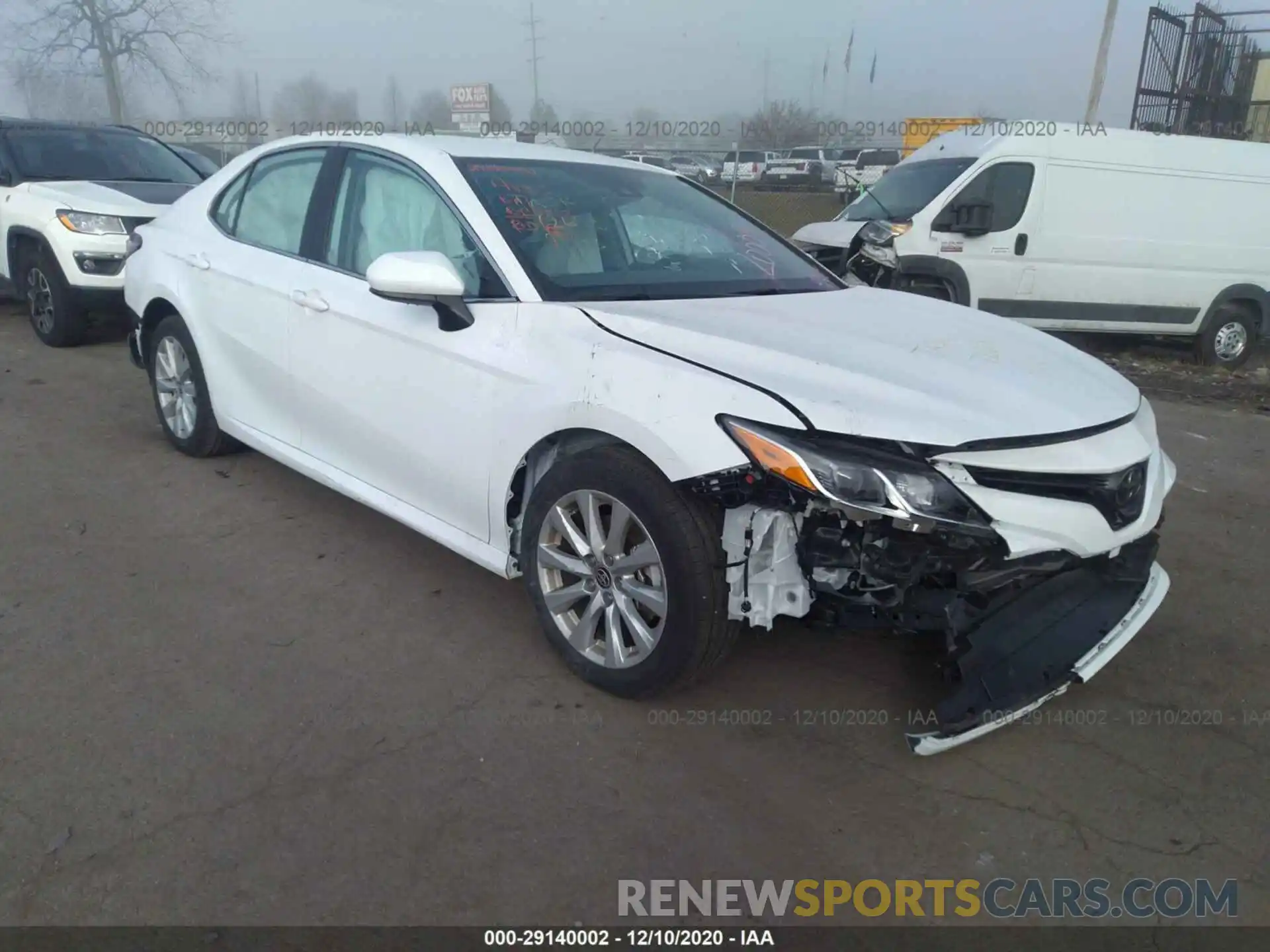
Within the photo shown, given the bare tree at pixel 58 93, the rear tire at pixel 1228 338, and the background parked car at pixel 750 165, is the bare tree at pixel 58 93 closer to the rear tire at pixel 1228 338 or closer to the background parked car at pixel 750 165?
the background parked car at pixel 750 165

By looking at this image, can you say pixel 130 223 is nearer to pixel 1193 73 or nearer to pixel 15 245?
pixel 15 245

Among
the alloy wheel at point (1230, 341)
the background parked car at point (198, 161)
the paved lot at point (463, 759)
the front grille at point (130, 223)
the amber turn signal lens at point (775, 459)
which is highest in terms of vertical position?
the background parked car at point (198, 161)

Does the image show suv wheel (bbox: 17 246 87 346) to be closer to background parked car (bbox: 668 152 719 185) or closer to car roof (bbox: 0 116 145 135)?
car roof (bbox: 0 116 145 135)

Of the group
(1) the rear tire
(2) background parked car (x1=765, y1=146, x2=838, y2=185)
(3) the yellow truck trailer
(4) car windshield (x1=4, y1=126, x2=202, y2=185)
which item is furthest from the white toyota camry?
(2) background parked car (x1=765, y1=146, x2=838, y2=185)

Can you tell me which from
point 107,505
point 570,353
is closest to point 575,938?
point 570,353

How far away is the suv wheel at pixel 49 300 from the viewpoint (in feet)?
25.0

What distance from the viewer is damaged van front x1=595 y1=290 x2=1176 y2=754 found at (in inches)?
99.0

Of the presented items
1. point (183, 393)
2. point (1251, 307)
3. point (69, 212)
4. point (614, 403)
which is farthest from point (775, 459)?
point (1251, 307)

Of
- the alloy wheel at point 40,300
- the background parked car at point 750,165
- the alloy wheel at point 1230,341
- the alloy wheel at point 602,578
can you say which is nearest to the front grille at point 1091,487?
the alloy wheel at point 602,578

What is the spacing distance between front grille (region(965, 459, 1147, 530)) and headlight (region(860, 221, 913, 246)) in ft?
19.7

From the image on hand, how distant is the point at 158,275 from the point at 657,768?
3.68 m

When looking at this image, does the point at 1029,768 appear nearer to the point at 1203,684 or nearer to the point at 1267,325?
the point at 1203,684

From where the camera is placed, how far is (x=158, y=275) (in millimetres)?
4832

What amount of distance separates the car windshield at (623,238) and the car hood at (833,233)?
5.09 meters
